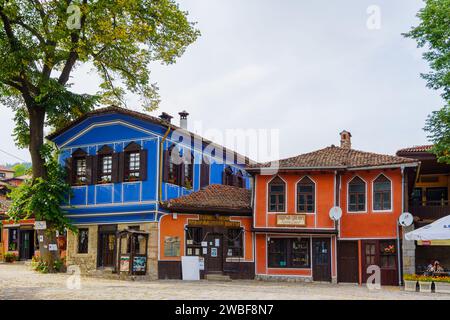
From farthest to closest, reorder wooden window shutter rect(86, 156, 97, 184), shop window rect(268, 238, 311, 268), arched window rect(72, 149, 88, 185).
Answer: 1. arched window rect(72, 149, 88, 185)
2. wooden window shutter rect(86, 156, 97, 184)
3. shop window rect(268, 238, 311, 268)

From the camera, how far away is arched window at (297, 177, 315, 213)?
78.9 ft

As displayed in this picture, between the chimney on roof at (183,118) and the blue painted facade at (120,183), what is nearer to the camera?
the blue painted facade at (120,183)

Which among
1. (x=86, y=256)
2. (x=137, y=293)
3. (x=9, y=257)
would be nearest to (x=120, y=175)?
(x=86, y=256)

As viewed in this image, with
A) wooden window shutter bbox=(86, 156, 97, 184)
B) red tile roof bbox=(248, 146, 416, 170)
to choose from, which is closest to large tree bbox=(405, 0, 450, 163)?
red tile roof bbox=(248, 146, 416, 170)

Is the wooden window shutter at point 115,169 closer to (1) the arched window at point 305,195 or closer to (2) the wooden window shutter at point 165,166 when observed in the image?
(2) the wooden window shutter at point 165,166

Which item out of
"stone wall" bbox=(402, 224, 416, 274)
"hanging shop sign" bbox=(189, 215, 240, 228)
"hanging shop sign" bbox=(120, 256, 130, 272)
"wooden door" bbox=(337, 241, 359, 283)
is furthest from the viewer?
"hanging shop sign" bbox=(189, 215, 240, 228)

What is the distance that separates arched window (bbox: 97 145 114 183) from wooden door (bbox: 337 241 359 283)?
31.7 ft

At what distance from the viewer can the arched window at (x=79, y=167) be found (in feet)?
81.7

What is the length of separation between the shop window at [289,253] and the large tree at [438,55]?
647 centimetres

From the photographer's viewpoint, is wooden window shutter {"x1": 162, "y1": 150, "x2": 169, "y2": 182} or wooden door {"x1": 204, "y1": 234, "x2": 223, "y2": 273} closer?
wooden window shutter {"x1": 162, "y1": 150, "x2": 169, "y2": 182}

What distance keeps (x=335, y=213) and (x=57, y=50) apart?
13.4 metres

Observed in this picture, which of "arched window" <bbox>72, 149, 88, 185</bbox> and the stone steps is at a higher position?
"arched window" <bbox>72, 149, 88, 185</bbox>

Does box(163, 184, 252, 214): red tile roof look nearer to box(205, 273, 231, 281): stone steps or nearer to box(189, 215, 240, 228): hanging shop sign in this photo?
box(189, 215, 240, 228): hanging shop sign

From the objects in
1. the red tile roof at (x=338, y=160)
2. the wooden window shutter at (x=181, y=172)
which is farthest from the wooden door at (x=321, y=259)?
the wooden window shutter at (x=181, y=172)
